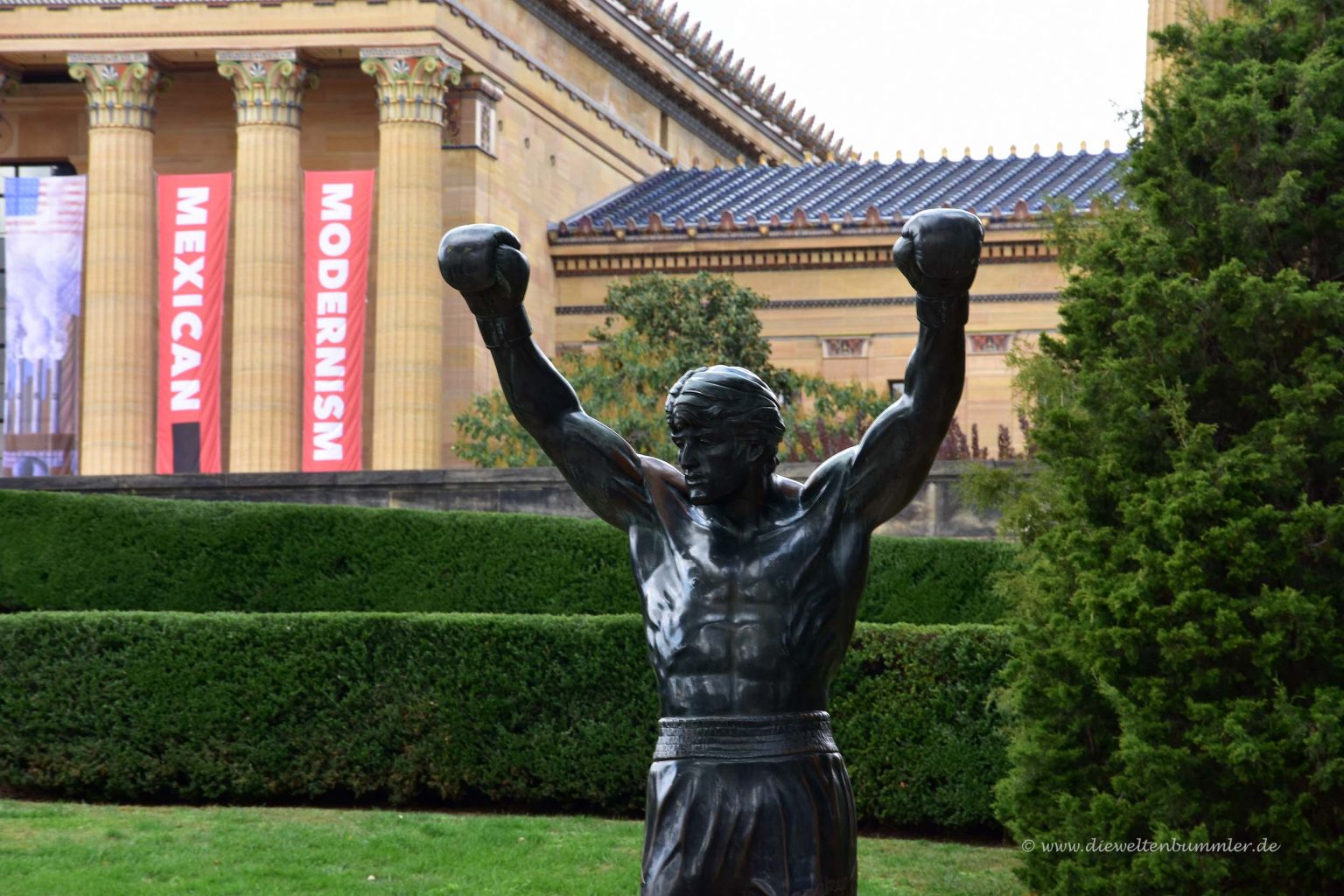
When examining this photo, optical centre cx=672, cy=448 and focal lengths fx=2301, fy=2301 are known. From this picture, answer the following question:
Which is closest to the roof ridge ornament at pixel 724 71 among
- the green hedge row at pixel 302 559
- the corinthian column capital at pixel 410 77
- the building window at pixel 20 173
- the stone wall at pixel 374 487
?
the corinthian column capital at pixel 410 77

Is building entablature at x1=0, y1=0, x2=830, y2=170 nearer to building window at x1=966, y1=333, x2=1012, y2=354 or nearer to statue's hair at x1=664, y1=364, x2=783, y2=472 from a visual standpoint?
building window at x1=966, y1=333, x2=1012, y2=354

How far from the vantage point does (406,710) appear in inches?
649

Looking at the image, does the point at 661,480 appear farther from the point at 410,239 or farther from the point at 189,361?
the point at 410,239

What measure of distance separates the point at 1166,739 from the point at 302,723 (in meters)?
6.98

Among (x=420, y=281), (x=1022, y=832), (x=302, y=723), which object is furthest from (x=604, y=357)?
(x=1022, y=832)

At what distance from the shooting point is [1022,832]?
42.9ft

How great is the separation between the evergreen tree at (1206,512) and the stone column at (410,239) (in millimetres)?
22370

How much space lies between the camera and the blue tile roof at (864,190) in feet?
120

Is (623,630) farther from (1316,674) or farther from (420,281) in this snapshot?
(420,281)

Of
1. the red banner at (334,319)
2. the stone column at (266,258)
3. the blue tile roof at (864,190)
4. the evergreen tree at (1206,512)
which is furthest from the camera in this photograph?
the blue tile roof at (864,190)

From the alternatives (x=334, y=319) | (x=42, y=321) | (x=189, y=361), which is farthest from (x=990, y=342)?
(x=42, y=321)

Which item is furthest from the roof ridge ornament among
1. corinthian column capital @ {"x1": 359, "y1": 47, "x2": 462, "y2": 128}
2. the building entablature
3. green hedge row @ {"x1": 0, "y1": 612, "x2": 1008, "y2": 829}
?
green hedge row @ {"x1": 0, "y1": 612, "x2": 1008, "y2": 829}

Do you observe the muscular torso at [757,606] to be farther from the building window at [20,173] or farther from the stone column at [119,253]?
the building window at [20,173]

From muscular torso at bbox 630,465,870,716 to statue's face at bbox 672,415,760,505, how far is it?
0.40 feet
